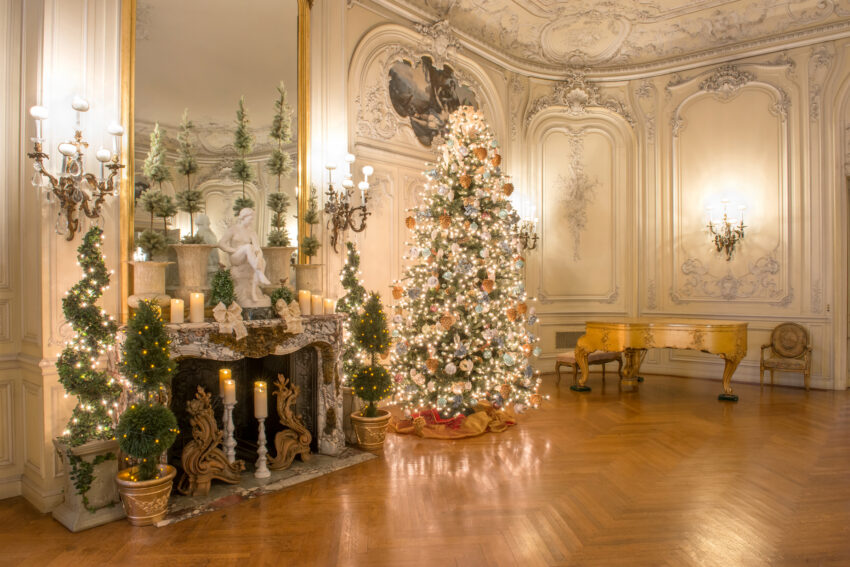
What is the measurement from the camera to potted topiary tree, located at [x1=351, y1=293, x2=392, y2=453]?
5332mm

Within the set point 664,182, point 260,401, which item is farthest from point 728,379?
point 260,401

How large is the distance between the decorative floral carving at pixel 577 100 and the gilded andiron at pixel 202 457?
276 inches

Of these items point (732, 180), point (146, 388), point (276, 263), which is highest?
point (732, 180)

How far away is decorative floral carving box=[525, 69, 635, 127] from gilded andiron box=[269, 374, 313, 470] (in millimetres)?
6316

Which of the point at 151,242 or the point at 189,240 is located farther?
the point at 189,240

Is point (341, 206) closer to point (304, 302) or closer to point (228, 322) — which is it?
point (304, 302)

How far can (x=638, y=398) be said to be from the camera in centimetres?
754

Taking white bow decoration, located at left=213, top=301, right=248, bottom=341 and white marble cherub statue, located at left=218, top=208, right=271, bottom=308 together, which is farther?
white marble cherub statue, located at left=218, top=208, right=271, bottom=308

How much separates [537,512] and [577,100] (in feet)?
24.5

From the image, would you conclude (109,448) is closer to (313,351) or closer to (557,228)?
(313,351)

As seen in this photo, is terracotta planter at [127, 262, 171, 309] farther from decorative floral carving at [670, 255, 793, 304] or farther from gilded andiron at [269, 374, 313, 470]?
decorative floral carving at [670, 255, 793, 304]

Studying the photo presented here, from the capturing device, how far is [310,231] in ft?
19.3

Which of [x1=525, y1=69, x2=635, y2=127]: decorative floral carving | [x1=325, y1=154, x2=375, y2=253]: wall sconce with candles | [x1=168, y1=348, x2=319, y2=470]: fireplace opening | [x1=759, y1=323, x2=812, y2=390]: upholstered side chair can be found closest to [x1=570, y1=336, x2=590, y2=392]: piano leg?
[x1=759, y1=323, x2=812, y2=390]: upholstered side chair

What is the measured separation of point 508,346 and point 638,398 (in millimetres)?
2573
